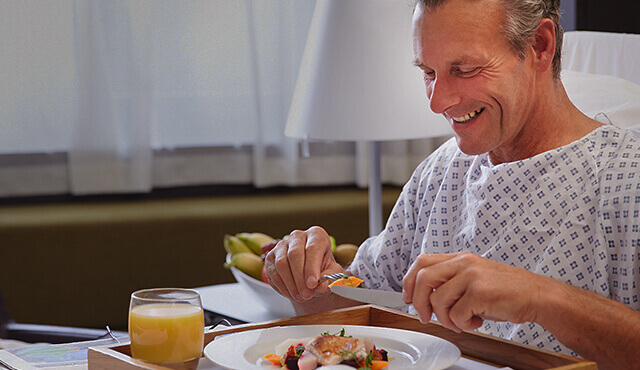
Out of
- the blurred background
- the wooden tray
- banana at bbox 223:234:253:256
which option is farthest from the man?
the blurred background

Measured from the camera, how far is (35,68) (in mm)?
2650

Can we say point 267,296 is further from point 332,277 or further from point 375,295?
point 375,295

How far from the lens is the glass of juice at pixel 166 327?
0.85 metres

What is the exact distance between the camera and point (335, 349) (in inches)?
33.5

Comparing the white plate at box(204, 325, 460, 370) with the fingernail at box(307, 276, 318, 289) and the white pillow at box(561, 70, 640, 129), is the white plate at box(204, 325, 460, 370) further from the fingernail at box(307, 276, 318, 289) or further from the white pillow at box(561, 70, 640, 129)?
the white pillow at box(561, 70, 640, 129)

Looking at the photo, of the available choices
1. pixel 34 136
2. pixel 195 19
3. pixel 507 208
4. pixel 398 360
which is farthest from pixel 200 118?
pixel 398 360

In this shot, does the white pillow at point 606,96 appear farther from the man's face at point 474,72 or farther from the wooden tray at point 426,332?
the wooden tray at point 426,332

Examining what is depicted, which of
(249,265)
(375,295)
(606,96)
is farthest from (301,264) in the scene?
(606,96)

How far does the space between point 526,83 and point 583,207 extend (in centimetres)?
22

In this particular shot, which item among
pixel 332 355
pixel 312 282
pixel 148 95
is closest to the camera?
pixel 332 355

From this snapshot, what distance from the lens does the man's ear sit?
1207 mm

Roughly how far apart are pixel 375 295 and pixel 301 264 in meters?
0.17

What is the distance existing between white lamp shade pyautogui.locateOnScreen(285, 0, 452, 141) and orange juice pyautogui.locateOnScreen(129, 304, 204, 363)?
853mm

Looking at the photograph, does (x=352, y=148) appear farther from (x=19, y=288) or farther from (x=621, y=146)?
(x=621, y=146)
